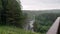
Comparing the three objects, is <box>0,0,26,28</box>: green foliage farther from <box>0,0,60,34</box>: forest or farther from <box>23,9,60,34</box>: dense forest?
<box>23,9,60,34</box>: dense forest

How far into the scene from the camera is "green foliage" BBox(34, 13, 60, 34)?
2.07 metres

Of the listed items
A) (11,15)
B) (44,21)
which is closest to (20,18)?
(11,15)

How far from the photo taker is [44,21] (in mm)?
2160

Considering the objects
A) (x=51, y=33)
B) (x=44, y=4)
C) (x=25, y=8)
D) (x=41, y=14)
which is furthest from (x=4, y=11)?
(x=51, y=33)

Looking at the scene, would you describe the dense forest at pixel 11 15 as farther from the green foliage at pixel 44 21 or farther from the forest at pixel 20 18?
the green foliage at pixel 44 21

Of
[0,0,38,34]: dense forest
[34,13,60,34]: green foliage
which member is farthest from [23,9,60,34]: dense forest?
[0,0,38,34]: dense forest

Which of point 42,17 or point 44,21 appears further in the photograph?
point 42,17

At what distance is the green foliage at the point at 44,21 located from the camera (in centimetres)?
207

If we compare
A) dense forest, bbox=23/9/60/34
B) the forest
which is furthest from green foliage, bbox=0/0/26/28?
dense forest, bbox=23/9/60/34

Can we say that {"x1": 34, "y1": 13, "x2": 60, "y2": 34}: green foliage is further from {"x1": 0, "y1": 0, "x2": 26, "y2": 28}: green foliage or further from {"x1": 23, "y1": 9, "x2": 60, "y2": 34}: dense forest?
{"x1": 0, "y1": 0, "x2": 26, "y2": 28}: green foliage

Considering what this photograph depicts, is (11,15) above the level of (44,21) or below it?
above

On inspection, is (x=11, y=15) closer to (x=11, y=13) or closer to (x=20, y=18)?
(x=11, y=13)

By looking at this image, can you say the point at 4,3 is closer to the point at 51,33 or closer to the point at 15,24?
the point at 15,24

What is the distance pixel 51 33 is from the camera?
1.75 feet
